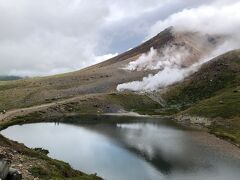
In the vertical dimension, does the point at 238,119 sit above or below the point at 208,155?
above

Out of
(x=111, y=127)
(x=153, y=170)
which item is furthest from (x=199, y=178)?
(x=111, y=127)

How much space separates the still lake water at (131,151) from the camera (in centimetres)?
8731

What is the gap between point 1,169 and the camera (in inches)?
1629

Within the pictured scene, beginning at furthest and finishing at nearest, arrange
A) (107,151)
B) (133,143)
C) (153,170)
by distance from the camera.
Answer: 1. (133,143)
2. (107,151)
3. (153,170)

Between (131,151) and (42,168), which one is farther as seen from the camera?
(131,151)

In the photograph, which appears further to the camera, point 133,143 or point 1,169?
point 133,143

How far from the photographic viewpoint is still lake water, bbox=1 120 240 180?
3438 inches

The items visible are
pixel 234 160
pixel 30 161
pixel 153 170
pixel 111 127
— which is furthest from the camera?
pixel 111 127

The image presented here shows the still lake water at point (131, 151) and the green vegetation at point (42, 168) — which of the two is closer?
the green vegetation at point (42, 168)

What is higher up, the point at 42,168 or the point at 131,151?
the point at 42,168

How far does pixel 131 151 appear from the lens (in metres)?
114

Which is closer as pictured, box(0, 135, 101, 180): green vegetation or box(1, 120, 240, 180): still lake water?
box(0, 135, 101, 180): green vegetation

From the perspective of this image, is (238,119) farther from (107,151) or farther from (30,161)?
(30,161)

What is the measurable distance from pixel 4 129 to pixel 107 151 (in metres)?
62.0
